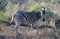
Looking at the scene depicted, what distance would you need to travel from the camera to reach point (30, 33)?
11148 millimetres

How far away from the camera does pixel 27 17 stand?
35.6ft

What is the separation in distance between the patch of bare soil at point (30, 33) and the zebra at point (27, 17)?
395mm

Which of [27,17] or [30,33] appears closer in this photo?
[27,17]

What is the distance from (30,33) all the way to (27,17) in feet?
2.99

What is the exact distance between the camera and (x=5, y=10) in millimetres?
13906

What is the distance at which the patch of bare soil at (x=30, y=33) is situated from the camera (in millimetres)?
10684

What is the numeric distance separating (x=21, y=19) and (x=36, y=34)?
47.9 inches

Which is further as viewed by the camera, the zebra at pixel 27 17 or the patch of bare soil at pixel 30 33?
the patch of bare soil at pixel 30 33

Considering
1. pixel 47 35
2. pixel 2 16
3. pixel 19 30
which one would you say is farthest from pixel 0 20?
pixel 47 35

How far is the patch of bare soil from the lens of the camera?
10.7 meters

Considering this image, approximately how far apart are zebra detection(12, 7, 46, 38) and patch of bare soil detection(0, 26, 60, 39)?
1.30 ft

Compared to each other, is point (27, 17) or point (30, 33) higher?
point (27, 17)

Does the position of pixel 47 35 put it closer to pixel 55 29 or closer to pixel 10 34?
pixel 55 29

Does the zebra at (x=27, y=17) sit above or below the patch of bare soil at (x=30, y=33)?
above
